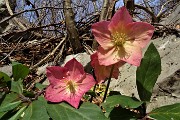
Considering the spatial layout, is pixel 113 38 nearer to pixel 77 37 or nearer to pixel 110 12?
pixel 110 12

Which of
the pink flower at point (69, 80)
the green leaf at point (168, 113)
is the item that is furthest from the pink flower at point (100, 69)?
the green leaf at point (168, 113)

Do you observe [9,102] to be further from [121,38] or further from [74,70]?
[121,38]

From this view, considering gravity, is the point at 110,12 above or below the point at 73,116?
above

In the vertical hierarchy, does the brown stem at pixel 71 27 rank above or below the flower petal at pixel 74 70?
above

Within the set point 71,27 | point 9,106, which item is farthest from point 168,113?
point 71,27

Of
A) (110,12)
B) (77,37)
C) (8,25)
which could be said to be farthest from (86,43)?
(8,25)

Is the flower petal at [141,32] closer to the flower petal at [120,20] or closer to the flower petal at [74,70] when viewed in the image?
the flower petal at [120,20]

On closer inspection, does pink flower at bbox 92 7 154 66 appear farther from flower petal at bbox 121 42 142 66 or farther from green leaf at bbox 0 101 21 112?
green leaf at bbox 0 101 21 112
